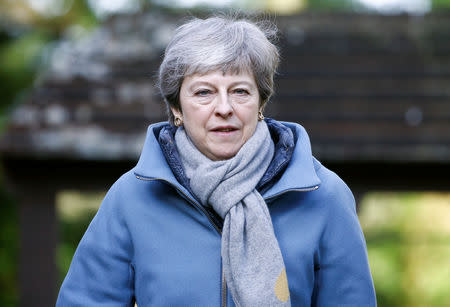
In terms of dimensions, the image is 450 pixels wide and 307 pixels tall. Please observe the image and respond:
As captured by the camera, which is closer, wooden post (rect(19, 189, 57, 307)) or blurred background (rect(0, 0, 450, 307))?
blurred background (rect(0, 0, 450, 307))

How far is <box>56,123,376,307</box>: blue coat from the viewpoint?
1.70m

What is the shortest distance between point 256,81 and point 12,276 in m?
8.80

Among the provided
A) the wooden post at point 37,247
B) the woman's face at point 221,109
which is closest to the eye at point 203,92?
the woman's face at point 221,109

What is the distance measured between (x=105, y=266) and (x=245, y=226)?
16.4 inches

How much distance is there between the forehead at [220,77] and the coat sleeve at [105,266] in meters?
0.40

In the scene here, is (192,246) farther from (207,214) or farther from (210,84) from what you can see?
(210,84)

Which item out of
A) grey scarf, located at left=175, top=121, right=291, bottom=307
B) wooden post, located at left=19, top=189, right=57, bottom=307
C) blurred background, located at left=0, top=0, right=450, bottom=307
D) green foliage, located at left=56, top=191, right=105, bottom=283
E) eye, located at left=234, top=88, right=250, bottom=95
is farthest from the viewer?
green foliage, located at left=56, top=191, right=105, bottom=283

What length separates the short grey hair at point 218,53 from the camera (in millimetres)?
1729

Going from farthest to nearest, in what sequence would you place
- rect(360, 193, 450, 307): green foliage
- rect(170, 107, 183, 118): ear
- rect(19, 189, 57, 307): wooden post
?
rect(360, 193, 450, 307): green foliage
rect(19, 189, 57, 307): wooden post
rect(170, 107, 183, 118): ear

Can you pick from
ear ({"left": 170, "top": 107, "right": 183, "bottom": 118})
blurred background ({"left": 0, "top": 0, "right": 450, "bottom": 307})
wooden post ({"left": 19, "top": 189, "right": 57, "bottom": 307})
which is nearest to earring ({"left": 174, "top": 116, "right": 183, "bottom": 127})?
ear ({"left": 170, "top": 107, "right": 183, "bottom": 118})

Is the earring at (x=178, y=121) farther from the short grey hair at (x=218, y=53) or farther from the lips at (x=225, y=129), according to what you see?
the lips at (x=225, y=129)

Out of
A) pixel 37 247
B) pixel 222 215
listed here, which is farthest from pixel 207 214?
pixel 37 247

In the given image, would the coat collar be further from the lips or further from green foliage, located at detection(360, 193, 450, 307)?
Result: green foliage, located at detection(360, 193, 450, 307)

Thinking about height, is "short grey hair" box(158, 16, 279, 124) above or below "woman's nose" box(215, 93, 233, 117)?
above
